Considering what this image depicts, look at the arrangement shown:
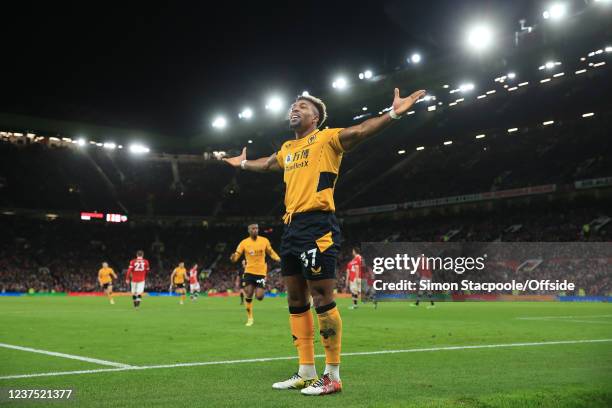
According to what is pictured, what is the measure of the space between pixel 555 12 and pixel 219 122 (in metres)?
33.6

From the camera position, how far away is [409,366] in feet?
21.3

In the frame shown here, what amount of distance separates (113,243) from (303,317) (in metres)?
56.2

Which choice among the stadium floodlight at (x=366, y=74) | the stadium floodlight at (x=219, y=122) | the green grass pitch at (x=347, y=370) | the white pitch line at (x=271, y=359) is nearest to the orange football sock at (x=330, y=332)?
the green grass pitch at (x=347, y=370)

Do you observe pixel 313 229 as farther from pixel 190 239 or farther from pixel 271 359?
pixel 190 239

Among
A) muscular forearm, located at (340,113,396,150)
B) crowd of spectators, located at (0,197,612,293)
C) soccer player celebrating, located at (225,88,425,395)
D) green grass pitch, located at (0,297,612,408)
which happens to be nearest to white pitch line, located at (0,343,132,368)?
green grass pitch, located at (0,297,612,408)

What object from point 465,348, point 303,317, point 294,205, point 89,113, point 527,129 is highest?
point 89,113

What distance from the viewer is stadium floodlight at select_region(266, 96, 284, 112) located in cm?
5500

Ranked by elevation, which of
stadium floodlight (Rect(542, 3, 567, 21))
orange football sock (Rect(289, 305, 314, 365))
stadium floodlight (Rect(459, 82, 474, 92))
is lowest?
orange football sock (Rect(289, 305, 314, 365))

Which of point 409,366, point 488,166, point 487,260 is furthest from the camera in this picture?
point 488,166

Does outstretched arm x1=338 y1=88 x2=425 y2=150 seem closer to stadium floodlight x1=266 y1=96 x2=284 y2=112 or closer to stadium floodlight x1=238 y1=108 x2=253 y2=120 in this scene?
stadium floodlight x1=266 y1=96 x2=284 y2=112

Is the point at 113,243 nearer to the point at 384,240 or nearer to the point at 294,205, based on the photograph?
the point at 384,240

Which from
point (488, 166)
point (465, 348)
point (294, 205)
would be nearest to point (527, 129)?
point (488, 166)

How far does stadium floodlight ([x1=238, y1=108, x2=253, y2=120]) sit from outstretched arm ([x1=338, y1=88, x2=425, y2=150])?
53951mm

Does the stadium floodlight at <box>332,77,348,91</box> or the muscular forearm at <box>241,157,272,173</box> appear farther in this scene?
the stadium floodlight at <box>332,77,348,91</box>
